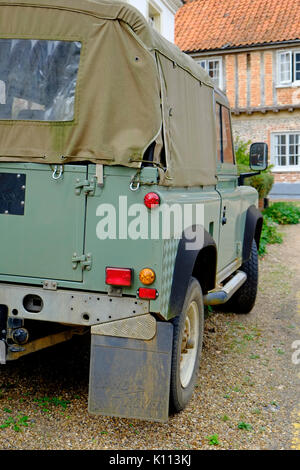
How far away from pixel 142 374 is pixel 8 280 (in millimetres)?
1048

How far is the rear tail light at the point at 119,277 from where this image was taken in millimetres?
3186

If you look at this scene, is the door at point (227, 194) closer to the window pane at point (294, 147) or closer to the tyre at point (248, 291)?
the tyre at point (248, 291)

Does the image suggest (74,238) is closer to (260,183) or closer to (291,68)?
(260,183)

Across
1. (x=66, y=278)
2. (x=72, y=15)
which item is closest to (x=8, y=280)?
(x=66, y=278)


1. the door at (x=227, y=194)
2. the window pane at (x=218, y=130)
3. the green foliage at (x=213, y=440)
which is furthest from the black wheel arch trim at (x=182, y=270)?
the window pane at (x=218, y=130)

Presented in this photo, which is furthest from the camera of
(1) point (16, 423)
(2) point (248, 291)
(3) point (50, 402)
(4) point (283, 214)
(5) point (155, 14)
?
(4) point (283, 214)

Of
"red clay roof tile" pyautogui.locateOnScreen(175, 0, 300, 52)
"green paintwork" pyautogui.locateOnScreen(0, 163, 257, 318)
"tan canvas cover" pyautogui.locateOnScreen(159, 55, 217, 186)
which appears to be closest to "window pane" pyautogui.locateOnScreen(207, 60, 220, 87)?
"red clay roof tile" pyautogui.locateOnScreen(175, 0, 300, 52)

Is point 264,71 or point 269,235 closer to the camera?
point 269,235

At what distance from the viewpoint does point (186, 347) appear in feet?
13.2

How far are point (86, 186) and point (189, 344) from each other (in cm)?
154

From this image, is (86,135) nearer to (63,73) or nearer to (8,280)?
(63,73)

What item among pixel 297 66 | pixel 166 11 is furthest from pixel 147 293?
pixel 297 66

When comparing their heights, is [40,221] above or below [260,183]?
below

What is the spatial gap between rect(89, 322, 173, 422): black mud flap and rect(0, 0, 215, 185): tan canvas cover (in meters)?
1.06
